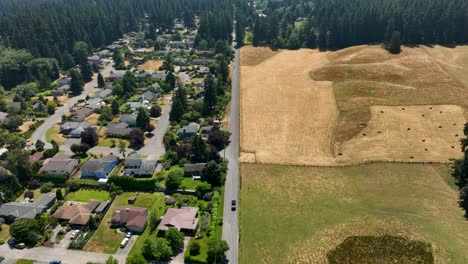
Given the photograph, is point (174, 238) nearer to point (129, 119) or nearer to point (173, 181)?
point (173, 181)

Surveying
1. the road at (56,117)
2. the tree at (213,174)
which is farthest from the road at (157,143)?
the road at (56,117)

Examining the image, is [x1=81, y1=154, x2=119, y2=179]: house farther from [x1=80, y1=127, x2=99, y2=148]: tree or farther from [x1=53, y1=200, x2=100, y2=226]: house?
[x1=80, y1=127, x2=99, y2=148]: tree

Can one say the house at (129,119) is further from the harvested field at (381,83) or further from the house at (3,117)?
the harvested field at (381,83)

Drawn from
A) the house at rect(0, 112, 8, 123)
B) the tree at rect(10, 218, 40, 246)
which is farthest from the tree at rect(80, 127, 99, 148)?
the tree at rect(10, 218, 40, 246)

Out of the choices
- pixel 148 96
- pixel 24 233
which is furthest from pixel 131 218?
pixel 148 96

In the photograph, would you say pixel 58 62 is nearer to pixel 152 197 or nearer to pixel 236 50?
pixel 236 50

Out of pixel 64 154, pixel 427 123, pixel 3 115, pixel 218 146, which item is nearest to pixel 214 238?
pixel 218 146
